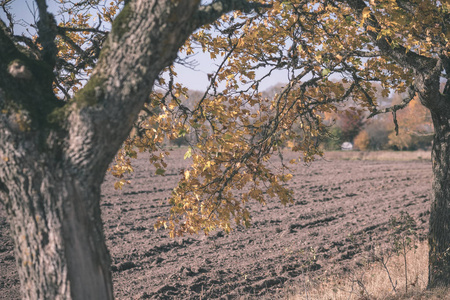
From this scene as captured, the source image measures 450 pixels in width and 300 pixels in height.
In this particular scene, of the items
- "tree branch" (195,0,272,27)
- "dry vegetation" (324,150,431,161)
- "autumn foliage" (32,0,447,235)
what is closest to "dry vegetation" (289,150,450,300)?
"autumn foliage" (32,0,447,235)

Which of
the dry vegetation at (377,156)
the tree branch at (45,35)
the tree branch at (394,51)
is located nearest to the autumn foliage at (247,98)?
the tree branch at (394,51)

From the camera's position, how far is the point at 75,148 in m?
2.75

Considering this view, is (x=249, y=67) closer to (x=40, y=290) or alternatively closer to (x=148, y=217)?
(x=40, y=290)

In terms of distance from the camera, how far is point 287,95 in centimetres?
636

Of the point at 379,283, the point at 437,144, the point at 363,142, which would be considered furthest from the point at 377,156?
the point at 437,144

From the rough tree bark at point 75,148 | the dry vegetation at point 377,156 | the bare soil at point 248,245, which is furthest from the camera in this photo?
the dry vegetation at point 377,156

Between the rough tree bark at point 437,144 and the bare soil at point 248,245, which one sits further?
the bare soil at point 248,245

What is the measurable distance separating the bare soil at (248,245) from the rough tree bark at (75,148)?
333 centimetres

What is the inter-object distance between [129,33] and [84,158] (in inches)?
36.1

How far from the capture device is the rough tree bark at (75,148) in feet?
9.00

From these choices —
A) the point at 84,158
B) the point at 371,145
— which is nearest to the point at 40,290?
the point at 84,158

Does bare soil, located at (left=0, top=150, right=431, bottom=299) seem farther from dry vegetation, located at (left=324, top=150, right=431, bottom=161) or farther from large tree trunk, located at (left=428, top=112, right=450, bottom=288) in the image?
dry vegetation, located at (left=324, top=150, right=431, bottom=161)

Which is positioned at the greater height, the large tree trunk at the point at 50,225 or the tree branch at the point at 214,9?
the tree branch at the point at 214,9

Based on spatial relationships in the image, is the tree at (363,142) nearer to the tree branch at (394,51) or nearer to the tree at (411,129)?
the tree at (411,129)
